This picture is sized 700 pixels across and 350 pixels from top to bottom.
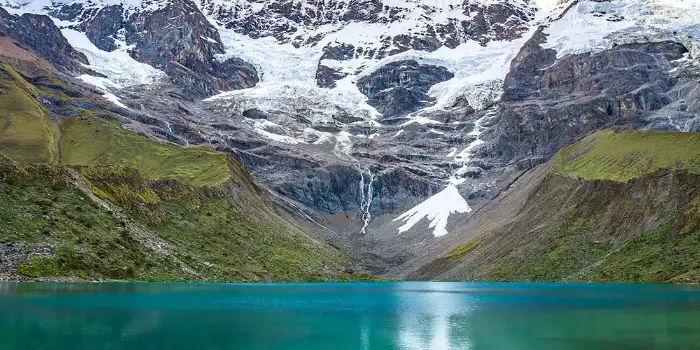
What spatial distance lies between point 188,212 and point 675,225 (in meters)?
110

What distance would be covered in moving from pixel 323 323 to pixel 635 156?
14702 centimetres

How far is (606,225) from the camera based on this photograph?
487 ft

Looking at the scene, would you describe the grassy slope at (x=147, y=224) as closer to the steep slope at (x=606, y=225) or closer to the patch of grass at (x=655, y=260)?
the steep slope at (x=606, y=225)

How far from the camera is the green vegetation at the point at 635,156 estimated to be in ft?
514

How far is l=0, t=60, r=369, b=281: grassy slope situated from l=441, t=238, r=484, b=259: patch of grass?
93.4 feet

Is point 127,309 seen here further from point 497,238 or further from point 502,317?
point 497,238

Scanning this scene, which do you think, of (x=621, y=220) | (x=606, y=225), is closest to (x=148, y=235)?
(x=606, y=225)

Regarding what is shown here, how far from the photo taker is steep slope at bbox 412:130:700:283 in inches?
4862

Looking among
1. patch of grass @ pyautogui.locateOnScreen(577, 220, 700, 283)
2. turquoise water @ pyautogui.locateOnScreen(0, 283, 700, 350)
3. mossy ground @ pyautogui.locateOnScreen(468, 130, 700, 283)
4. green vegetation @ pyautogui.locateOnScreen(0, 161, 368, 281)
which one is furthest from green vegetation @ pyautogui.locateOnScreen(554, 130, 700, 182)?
turquoise water @ pyautogui.locateOnScreen(0, 283, 700, 350)

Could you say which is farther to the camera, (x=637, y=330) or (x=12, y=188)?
(x=12, y=188)

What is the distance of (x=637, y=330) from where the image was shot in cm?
4566

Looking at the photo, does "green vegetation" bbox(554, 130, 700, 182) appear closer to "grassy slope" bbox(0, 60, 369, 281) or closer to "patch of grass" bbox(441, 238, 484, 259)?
"patch of grass" bbox(441, 238, 484, 259)

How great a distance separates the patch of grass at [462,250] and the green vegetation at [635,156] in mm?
34617

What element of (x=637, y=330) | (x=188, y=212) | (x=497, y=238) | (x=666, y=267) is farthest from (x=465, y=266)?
(x=637, y=330)
